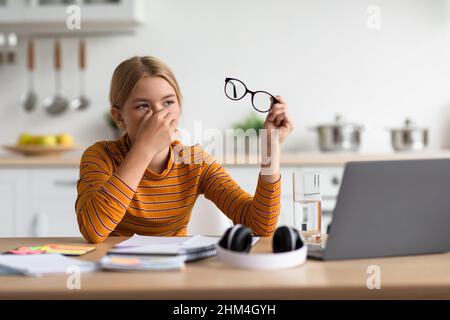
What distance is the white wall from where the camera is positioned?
366 cm

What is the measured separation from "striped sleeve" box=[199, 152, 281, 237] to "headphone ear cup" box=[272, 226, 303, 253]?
15.6 inches

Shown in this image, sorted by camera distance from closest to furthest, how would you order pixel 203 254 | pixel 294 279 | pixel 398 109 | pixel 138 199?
pixel 294 279 → pixel 203 254 → pixel 138 199 → pixel 398 109

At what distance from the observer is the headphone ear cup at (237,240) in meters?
1.21

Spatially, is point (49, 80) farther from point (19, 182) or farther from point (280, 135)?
point (280, 135)

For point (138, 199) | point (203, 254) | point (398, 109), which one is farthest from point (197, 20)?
point (203, 254)

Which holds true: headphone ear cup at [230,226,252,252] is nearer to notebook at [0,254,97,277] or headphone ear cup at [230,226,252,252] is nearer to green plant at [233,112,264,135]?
notebook at [0,254,97,277]

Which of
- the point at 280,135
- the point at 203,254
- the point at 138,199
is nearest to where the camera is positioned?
the point at 203,254

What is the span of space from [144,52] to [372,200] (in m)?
2.75

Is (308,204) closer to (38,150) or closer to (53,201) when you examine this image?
(53,201)

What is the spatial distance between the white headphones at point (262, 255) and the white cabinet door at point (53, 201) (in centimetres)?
212

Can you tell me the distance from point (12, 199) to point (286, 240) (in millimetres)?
2361

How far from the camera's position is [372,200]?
3.82ft

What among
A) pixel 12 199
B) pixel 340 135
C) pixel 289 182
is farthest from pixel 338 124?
pixel 12 199

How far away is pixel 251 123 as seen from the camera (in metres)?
3.55
